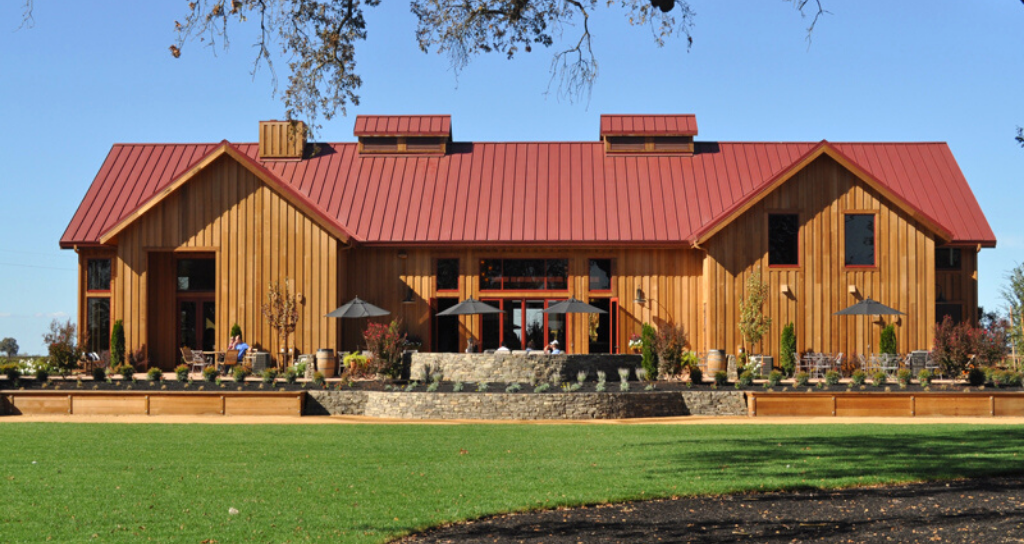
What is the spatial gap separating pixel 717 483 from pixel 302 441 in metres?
7.10

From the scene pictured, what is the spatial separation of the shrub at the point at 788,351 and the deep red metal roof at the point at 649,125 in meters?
7.95

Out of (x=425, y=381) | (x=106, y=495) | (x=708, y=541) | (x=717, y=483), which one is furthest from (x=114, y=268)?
(x=708, y=541)

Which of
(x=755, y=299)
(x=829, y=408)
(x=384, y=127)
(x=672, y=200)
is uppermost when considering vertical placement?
(x=384, y=127)

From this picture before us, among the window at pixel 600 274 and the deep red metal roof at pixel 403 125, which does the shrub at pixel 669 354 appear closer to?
the window at pixel 600 274

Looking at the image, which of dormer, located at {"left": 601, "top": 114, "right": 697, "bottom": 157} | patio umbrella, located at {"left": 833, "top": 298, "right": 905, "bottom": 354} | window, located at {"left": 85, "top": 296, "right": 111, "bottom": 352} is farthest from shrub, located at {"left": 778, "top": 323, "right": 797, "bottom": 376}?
window, located at {"left": 85, "top": 296, "right": 111, "bottom": 352}

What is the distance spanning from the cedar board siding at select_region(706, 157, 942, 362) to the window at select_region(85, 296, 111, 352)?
16814 millimetres

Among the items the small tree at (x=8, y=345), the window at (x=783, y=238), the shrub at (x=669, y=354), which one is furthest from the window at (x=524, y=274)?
the small tree at (x=8, y=345)

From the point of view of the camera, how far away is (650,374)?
948 inches

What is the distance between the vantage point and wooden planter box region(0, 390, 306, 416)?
2086 cm

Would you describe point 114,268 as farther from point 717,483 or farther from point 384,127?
point 717,483

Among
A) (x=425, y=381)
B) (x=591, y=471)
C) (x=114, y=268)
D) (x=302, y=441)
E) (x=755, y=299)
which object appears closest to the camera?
(x=591, y=471)

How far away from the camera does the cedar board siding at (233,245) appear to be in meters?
28.1

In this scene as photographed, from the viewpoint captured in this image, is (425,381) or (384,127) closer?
(425,381)

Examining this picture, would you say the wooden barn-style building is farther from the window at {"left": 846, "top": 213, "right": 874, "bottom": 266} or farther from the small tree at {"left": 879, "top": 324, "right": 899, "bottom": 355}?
the small tree at {"left": 879, "top": 324, "right": 899, "bottom": 355}
